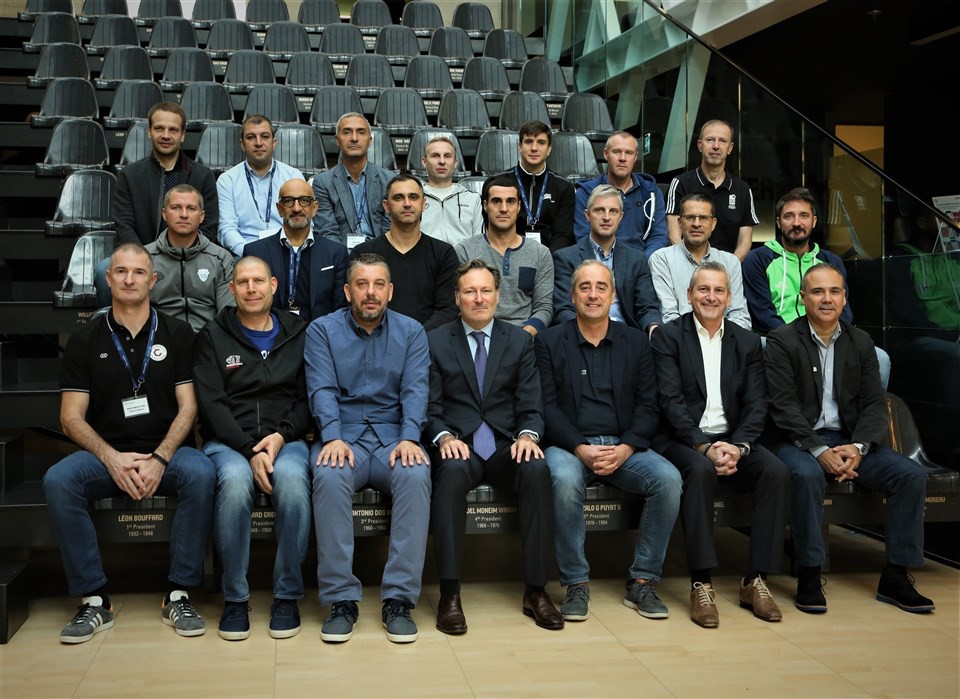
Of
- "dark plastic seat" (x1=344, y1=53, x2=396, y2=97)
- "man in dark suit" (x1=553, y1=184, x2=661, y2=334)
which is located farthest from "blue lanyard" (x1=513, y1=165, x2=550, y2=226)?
"dark plastic seat" (x1=344, y1=53, x2=396, y2=97)

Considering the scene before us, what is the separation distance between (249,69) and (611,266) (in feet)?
12.1

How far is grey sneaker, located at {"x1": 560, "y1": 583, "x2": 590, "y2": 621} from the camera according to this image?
11.0ft

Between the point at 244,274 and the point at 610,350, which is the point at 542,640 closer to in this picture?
the point at 610,350

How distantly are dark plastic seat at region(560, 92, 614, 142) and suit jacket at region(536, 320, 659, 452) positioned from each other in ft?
10.7

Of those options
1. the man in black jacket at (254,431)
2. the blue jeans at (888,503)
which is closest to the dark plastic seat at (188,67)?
the man in black jacket at (254,431)

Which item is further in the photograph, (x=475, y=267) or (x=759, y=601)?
(x=475, y=267)

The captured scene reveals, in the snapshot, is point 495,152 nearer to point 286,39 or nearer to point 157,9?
point 286,39

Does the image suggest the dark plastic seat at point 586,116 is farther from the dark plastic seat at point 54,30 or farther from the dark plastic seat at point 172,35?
the dark plastic seat at point 54,30

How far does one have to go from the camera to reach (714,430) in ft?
12.2

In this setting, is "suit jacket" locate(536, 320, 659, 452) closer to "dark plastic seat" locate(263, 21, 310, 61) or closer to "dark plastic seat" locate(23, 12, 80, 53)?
"dark plastic seat" locate(263, 21, 310, 61)

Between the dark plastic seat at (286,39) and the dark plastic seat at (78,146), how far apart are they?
2.16 meters

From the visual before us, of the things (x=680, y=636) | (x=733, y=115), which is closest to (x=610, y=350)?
(x=680, y=636)

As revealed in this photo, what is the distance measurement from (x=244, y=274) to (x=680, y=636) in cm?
185

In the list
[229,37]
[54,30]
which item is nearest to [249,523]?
[54,30]
